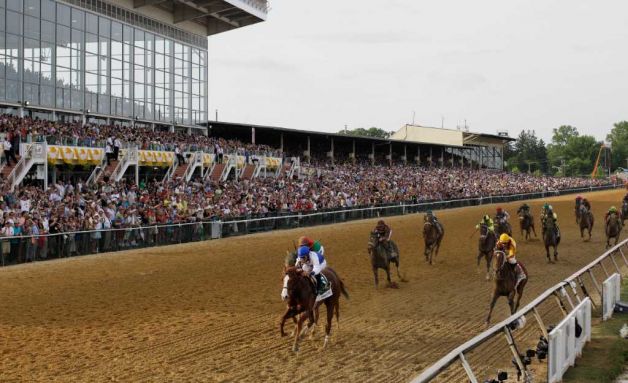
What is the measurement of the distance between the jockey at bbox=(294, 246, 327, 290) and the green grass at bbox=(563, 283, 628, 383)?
376 centimetres

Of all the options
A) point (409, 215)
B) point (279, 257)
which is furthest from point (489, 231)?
point (409, 215)

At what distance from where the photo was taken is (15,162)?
84.0ft

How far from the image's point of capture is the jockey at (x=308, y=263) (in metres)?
10.2

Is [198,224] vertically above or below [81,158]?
below

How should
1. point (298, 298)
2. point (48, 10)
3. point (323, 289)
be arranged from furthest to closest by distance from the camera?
point (48, 10) → point (323, 289) → point (298, 298)

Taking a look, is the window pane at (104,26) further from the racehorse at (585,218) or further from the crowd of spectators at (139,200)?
the racehorse at (585,218)

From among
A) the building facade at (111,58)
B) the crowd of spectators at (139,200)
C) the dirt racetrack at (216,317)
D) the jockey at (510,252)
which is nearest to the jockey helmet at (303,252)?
the dirt racetrack at (216,317)

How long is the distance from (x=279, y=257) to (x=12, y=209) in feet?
27.1

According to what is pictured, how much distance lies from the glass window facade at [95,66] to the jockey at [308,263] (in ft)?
87.7

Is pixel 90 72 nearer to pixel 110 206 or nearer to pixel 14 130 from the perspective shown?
pixel 14 130

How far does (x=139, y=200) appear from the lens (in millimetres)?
27469

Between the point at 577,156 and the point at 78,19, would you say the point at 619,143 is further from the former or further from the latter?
the point at 78,19

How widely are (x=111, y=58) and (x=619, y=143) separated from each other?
167787 millimetres

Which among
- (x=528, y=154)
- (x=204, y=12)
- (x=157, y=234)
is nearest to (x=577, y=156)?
(x=528, y=154)
